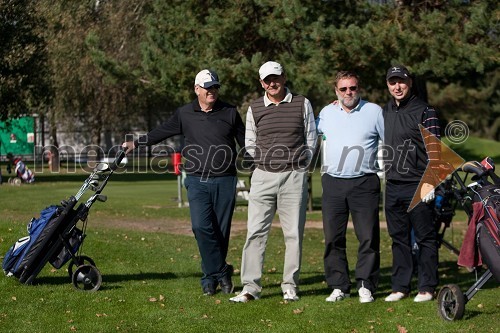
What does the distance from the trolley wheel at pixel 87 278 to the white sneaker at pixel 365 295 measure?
2.55 m

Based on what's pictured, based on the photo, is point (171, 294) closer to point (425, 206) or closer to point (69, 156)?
point (425, 206)

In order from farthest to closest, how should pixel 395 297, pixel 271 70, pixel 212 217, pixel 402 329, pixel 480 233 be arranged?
pixel 212 217, pixel 395 297, pixel 271 70, pixel 480 233, pixel 402 329

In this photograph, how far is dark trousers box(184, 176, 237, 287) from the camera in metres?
9.30

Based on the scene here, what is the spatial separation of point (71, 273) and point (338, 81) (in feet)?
11.2

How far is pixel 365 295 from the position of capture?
29.8 feet

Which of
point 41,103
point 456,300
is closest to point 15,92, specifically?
point 41,103

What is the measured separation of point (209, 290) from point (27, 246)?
1.84 metres

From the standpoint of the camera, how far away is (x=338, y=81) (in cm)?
905

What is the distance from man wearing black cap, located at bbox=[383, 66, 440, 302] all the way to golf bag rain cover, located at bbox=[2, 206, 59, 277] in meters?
3.33

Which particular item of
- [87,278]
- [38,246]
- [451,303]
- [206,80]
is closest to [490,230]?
[451,303]

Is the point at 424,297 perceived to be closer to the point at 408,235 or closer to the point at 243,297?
the point at 408,235

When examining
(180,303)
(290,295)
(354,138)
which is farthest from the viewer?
(290,295)

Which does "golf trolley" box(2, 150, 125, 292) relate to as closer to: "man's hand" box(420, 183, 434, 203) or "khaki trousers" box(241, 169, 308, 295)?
"khaki trousers" box(241, 169, 308, 295)

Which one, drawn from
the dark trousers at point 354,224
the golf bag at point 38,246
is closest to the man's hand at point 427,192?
the dark trousers at point 354,224
